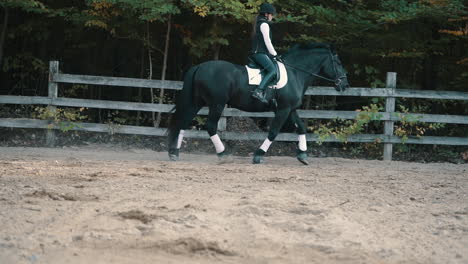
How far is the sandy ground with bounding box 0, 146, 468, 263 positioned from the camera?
18.5 feet

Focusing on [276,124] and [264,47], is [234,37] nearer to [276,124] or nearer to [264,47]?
[264,47]

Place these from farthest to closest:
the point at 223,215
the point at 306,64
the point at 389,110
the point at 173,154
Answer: the point at 389,110
the point at 306,64
the point at 173,154
the point at 223,215

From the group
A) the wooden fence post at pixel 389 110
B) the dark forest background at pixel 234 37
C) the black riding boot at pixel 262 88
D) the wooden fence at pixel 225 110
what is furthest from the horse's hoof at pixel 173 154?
the wooden fence post at pixel 389 110

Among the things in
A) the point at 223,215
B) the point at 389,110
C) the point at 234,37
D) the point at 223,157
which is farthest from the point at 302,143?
the point at 223,215

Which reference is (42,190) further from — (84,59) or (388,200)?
(84,59)

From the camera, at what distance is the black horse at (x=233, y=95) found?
11625 mm

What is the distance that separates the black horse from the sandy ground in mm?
1474

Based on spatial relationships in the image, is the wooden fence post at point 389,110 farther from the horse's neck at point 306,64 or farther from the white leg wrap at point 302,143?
the white leg wrap at point 302,143

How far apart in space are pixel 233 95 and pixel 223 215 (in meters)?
5.34

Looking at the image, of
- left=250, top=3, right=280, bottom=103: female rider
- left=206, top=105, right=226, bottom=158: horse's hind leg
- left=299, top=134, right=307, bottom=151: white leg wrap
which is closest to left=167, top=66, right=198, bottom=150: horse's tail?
left=206, top=105, right=226, bottom=158: horse's hind leg

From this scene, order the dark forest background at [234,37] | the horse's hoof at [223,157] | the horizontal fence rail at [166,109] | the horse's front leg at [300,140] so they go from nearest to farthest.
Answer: the horse's hoof at [223,157] < the horse's front leg at [300,140] < the horizontal fence rail at [166,109] < the dark forest background at [234,37]

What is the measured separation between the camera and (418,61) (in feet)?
53.7

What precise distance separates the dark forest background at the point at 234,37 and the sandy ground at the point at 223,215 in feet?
15.2

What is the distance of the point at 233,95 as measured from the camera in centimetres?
1174
